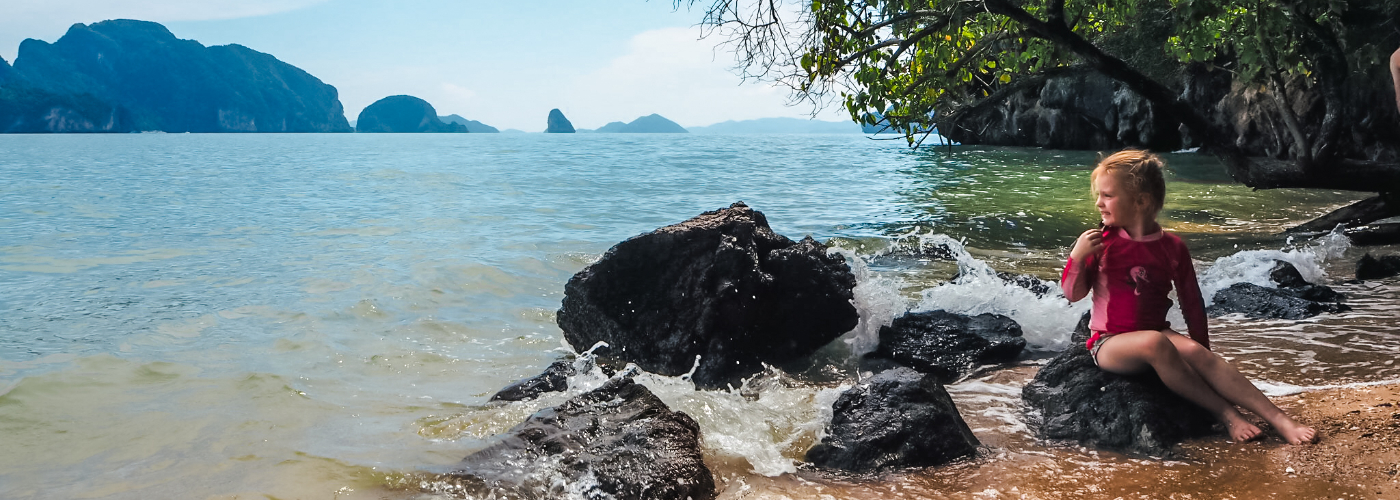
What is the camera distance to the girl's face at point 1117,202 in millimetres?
4027

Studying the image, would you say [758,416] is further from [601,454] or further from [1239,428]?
[1239,428]

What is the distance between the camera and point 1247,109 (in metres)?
30.4

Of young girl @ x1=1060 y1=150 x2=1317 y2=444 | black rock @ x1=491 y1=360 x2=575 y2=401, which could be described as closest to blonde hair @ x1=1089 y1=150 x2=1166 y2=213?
young girl @ x1=1060 y1=150 x2=1317 y2=444

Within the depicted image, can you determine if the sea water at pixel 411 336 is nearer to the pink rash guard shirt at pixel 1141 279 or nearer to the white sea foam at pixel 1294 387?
the white sea foam at pixel 1294 387

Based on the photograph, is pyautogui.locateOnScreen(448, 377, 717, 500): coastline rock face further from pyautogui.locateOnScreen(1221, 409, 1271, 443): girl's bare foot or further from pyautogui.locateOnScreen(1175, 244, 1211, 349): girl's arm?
pyautogui.locateOnScreen(1175, 244, 1211, 349): girl's arm

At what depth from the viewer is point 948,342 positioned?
6.32 meters

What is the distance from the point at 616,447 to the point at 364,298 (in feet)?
24.1

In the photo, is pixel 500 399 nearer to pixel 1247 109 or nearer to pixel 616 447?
pixel 616 447

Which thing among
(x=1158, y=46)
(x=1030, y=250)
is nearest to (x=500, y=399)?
(x=1030, y=250)

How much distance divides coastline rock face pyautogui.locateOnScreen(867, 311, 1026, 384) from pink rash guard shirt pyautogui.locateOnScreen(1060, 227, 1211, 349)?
1.79 meters

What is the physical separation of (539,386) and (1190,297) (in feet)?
13.1

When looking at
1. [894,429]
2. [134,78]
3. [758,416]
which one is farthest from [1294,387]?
[134,78]

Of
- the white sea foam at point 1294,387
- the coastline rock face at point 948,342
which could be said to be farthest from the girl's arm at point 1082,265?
the coastline rock face at point 948,342

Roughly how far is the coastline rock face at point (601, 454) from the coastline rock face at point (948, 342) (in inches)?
91.6
